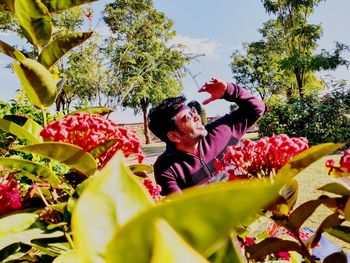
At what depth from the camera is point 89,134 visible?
1.06 m

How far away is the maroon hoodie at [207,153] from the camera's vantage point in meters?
2.71

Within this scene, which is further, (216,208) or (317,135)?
(317,135)

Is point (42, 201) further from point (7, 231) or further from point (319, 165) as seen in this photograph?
point (319, 165)

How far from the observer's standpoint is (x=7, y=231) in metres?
0.86

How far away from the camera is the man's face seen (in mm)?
2701

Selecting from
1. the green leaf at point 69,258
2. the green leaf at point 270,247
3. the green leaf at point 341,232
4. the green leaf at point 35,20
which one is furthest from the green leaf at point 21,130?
the green leaf at point 341,232

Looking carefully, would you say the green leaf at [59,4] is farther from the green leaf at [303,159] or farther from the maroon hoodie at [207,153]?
the maroon hoodie at [207,153]

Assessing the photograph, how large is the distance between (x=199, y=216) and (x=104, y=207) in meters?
0.10

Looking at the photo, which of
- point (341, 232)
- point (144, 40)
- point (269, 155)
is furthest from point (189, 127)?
point (144, 40)

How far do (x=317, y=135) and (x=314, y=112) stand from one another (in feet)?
3.24

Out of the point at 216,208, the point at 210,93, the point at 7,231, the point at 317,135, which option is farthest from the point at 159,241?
the point at 317,135

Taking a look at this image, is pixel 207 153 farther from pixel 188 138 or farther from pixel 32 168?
pixel 32 168

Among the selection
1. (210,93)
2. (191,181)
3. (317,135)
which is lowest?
(317,135)

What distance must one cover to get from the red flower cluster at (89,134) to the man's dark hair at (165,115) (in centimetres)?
163
